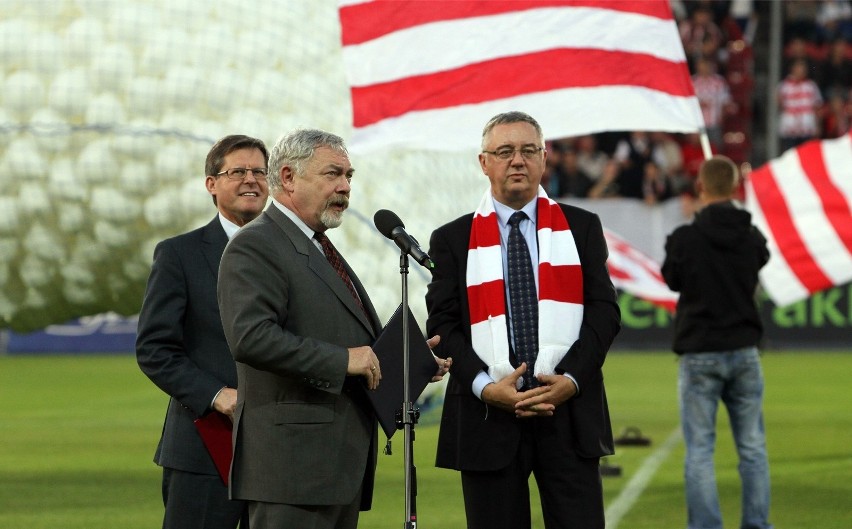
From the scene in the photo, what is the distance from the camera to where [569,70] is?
6391mm

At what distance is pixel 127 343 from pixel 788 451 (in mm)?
11829

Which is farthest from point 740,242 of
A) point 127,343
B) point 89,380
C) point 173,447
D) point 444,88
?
point 127,343

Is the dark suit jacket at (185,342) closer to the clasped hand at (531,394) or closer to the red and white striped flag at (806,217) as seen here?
the clasped hand at (531,394)

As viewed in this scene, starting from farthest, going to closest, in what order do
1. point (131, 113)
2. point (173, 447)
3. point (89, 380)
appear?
point (89, 380)
point (131, 113)
point (173, 447)

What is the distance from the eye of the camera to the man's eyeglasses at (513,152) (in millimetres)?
4477

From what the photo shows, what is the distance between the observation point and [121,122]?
5.77 meters

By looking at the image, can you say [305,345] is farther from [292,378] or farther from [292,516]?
[292,516]

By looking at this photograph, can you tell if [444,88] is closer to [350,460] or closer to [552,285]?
[552,285]

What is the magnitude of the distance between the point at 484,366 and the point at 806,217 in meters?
4.30

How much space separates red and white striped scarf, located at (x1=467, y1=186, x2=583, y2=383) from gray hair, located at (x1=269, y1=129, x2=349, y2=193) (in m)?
0.85

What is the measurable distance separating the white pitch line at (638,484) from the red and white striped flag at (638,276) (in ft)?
3.15

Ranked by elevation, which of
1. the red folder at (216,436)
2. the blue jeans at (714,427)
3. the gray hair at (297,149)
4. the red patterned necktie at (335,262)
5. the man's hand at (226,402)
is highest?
the gray hair at (297,149)

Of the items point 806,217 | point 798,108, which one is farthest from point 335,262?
point 798,108

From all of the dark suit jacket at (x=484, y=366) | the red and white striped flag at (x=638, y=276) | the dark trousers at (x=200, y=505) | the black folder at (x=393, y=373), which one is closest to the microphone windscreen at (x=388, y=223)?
the black folder at (x=393, y=373)
